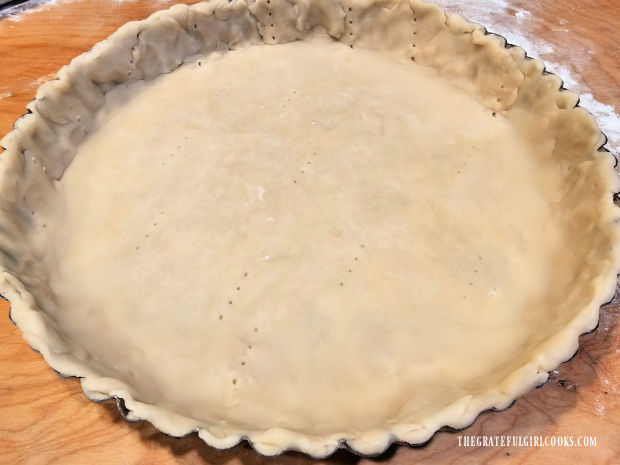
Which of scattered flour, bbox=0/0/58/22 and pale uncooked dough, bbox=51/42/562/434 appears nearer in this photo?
pale uncooked dough, bbox=51/42/562/434

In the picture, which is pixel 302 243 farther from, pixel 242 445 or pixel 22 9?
pixel 22 9

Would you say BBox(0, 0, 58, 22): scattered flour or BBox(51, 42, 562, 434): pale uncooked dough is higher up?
BBox(0, 0, 58, 22): scattered flour

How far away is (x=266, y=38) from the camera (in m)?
1.64

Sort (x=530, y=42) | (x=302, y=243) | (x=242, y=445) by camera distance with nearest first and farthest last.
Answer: (x=242, y=445) < (x=302, y=243) < (x=530, y=42)

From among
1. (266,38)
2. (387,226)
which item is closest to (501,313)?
(387,226)

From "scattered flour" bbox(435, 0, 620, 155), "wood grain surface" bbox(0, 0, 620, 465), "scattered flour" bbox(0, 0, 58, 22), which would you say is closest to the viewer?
"wood grain surface" bbox(0, 0, 620, 465)

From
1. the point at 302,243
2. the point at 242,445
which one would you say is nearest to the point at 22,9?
the point at 302,243

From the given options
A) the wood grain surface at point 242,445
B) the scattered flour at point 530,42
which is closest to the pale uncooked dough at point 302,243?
the wood grain surface at point 242,445

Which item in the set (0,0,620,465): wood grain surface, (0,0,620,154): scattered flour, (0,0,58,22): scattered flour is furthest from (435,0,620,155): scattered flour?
(0,0,58,22): scattered flour

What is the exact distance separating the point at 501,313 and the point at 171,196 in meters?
0.86

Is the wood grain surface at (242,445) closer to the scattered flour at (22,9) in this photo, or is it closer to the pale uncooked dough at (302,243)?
the pale uncooked dough at (302,243)

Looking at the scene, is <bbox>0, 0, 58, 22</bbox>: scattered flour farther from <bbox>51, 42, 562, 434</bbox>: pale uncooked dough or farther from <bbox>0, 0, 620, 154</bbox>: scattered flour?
<bbox>51, 42, 562, 434</bbox>: pale uncooked dough

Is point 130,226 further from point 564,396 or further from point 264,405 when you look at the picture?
point 564,396

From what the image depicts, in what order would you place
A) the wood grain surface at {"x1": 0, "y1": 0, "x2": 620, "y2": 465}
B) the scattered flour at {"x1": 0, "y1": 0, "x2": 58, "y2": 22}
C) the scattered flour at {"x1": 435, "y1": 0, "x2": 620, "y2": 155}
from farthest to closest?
the scattered flour at {"x1": 0, "y1": 0, "x2": 58, "y2": 22} < the scattered flour at {"x1": 435, "y1": 0, "x2": 620, "y2": 155} < the wood grain surface at {"x1": 0, "y1": 0, "x2": 620, "y2": 465}
